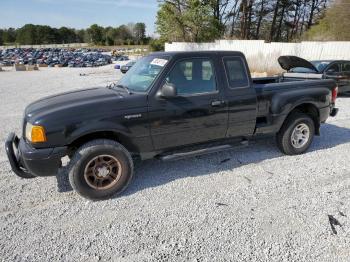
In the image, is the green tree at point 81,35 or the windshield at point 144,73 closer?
the windshield at point 144,73

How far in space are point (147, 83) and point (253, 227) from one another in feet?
7.52

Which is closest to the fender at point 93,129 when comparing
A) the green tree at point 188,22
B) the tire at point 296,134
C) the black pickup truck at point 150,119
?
the black pickup truck at point 150,119

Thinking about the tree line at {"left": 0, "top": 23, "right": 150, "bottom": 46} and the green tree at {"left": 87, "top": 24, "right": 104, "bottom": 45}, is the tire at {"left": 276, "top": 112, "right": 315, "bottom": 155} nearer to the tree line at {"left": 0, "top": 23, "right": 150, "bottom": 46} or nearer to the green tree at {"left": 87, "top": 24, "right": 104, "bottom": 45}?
the tree line at {"left": 0, "top": 23, "right": 150, "bottom": 46}

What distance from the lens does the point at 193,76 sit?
4340mm

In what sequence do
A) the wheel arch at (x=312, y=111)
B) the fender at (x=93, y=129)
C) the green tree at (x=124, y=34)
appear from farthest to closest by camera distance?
the green tree at (x=124, y=34), the wheel arch at (x=312, y=111), the fender at (x=93, y=129)

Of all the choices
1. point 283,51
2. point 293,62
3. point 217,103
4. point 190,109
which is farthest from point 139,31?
point 190,109

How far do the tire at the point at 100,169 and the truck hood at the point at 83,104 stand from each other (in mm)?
434

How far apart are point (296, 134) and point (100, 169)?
349 centimetres

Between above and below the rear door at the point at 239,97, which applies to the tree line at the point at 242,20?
above

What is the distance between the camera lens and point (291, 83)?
5.26 metres

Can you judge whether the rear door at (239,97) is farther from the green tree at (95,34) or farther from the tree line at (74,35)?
the green tree at (95,34)

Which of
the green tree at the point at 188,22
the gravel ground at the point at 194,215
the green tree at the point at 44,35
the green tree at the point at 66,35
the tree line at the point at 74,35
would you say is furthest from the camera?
the green tree at the point at 66,35

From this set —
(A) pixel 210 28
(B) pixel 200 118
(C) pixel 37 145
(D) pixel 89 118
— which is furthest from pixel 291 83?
(A) pixel 210 28

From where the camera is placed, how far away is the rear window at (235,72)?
4.59 m
